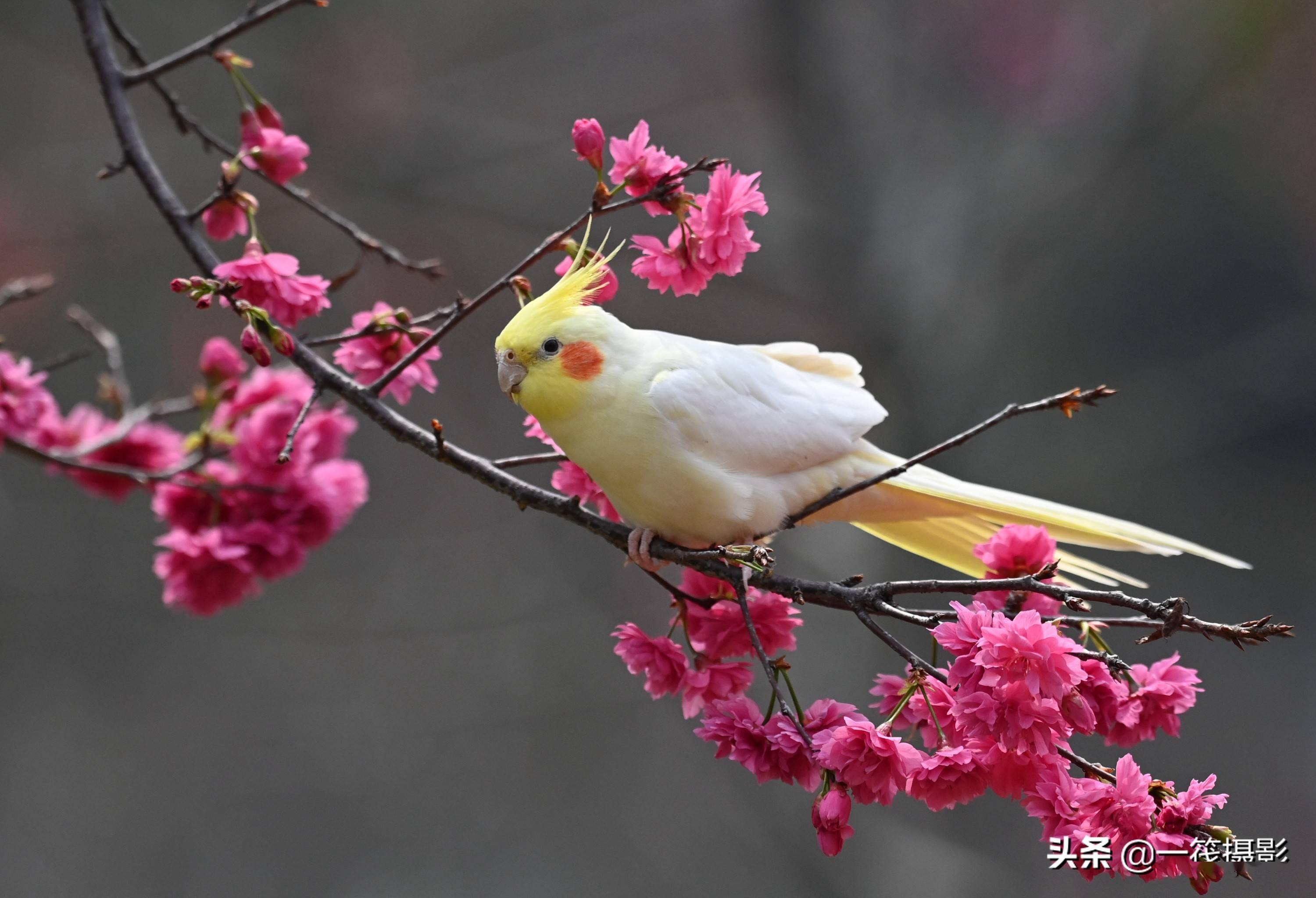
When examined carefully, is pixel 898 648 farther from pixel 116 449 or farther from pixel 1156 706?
pixel 116 449

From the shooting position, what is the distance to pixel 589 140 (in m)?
0.76

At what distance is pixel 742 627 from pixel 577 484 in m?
0.21

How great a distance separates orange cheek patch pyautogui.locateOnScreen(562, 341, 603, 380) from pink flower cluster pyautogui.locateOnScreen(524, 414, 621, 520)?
0.11 m

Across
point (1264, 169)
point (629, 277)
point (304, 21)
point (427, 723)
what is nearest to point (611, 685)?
point (427, 723)

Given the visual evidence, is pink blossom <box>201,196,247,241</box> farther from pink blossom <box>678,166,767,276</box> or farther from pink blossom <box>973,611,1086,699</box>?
pink blossom <box>973,611,1086,699</box>

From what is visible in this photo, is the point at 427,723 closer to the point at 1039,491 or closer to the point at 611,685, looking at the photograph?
the point at 611,685

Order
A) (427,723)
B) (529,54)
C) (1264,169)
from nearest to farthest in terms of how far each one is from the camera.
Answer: (1264,169) < (529,54) < (427,723)

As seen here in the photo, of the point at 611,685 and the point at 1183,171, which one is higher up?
the point at 1183,171

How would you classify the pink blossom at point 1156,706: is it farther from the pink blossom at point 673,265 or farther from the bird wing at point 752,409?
the pink blossom at point 673,265

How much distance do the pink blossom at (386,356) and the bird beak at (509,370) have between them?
0.08 m

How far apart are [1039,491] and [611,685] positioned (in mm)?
1412

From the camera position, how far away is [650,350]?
82 centimetres

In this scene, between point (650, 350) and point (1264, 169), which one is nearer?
point (650, 350)

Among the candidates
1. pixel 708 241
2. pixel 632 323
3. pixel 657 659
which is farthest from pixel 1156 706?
pixel 632 323
